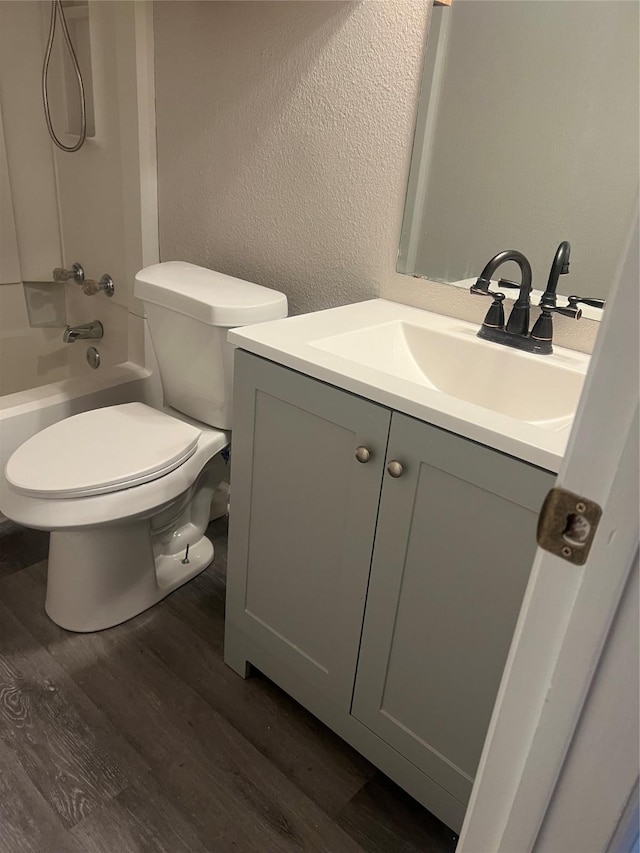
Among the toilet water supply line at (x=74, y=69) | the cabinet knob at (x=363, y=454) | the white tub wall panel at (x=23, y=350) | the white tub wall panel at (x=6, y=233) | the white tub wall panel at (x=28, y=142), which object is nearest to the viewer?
the cabinet knob at (x=363, y=454)

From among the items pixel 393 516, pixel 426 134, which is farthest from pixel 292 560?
pixel 426 134

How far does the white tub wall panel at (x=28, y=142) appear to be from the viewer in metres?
2.14

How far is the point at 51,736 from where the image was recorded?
1.41 meters

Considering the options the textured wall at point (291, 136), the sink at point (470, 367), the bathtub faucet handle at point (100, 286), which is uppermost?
the textured wall at point (291, 136)

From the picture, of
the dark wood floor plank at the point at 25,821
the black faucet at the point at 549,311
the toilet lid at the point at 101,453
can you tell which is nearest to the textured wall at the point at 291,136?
the black faucet at the point at 549,311

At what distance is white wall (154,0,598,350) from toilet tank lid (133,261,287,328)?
20cm

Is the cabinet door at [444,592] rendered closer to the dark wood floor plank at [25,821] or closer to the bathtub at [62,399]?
the dark wood floor plank at [25,821]

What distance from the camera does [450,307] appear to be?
1497mm

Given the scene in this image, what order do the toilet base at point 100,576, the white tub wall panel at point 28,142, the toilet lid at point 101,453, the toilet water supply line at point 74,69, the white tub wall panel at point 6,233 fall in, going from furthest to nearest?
the white tub wall panel at point 6,233, the white tub wall panel at point 28,142, the toilet water supply line at point 74,69, the toilet base at point 100,576, the toilet lid at point 101,453

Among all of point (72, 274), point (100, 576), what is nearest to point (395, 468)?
point (100, 576)

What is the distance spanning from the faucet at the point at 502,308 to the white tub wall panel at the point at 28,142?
1.76 m

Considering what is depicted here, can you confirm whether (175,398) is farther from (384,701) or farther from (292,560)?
(384,701)

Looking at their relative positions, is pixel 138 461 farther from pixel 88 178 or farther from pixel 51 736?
pixel 88 178

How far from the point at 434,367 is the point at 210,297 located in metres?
0.55
